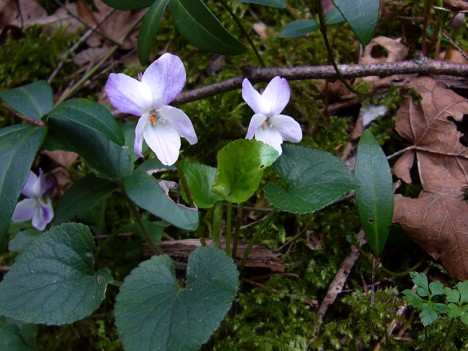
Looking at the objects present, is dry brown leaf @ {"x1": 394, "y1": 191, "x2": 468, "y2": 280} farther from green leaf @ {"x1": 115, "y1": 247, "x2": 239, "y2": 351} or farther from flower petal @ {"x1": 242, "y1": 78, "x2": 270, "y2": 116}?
green leaf @ {"x1": 115, "y1": 247, "x2": 239, "y2": 351}

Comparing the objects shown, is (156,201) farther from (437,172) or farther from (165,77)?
(437,172)

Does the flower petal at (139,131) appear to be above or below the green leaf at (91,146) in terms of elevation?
above

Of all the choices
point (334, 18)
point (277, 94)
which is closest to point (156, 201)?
point (277, 94)

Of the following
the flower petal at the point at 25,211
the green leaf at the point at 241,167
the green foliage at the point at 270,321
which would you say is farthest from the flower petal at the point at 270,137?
the flower petal at the point at 25,211

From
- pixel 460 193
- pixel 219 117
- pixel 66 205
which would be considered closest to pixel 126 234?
pixel 66 205

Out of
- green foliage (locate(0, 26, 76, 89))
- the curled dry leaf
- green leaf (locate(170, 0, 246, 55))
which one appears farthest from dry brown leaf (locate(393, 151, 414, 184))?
green foliage (locate(0, 26, 76, 89))

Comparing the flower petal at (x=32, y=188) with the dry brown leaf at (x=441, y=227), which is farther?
the flower petal at (x=32, y=188)

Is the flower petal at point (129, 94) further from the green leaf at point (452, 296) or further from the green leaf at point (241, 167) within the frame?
the green leaf at point (452, 296)

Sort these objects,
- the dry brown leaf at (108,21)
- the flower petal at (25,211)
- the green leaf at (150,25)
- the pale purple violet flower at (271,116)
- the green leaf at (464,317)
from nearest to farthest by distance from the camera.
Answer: the green leaf at (464,317)
the pale purple violet flower at (271,116)
the green leaf at (150,25)
the flower petal at (25,211)
the dry brown leaf at (108,21)
